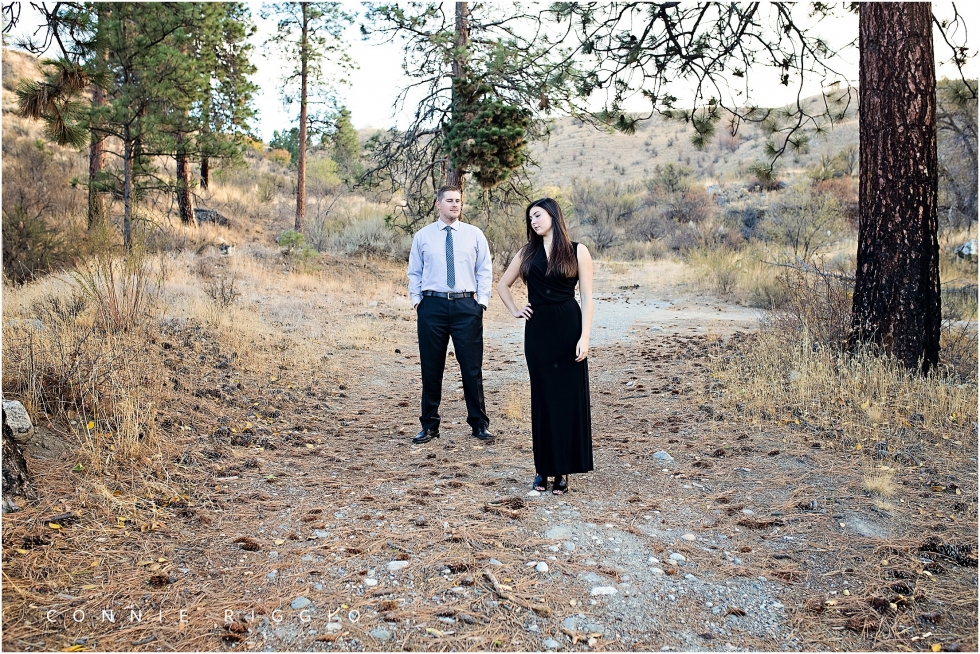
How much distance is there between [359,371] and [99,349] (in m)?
3.60

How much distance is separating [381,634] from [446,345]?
3.12 m

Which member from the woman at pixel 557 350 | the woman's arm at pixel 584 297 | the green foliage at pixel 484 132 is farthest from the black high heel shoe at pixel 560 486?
the green foliage at pixel 484 132

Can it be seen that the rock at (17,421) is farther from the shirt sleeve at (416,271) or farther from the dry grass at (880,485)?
the dry grass at (880,485)

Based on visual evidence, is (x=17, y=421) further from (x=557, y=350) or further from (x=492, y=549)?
(x=557, y=350)

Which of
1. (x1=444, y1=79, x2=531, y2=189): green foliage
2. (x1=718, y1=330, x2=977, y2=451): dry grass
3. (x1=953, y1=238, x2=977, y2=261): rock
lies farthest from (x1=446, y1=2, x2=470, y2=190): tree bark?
(x1=953, y1=238, x2=977, y2=261): rock

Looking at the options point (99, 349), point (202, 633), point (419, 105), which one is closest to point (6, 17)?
point (99, 349)

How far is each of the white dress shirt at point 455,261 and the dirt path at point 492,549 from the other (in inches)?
50.0

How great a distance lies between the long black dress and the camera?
436cm

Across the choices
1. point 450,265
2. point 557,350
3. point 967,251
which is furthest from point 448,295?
point 967,251

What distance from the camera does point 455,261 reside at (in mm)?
5613

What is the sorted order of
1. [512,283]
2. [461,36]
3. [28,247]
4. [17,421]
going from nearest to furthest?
1. [17,421]
2. [512,283]
3. [28,247]
4. [461,36]

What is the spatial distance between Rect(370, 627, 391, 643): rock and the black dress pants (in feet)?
9.71

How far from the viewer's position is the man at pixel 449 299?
5.64m

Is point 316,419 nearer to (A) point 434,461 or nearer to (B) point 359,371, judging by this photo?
(A) point 434,461
